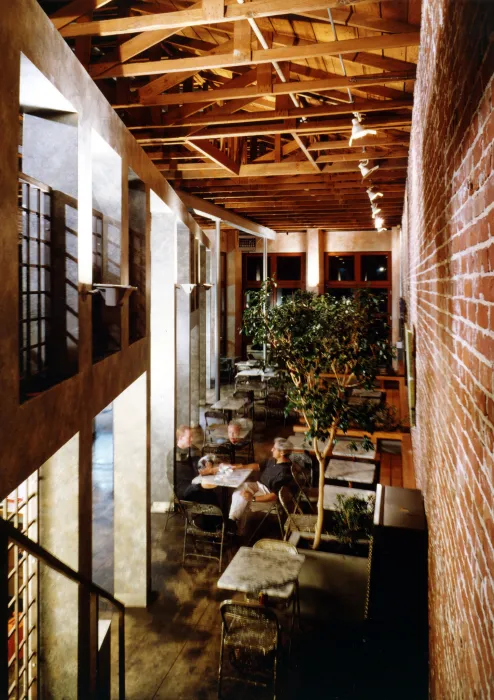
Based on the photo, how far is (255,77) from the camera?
17.2 feet

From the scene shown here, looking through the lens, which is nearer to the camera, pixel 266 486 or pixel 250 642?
pixel 250 642

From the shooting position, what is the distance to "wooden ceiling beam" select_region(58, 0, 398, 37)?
3.54 m

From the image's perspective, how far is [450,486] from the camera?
2102 millimetres

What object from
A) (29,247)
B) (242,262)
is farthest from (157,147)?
(242,262)

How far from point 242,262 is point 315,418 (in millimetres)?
13878

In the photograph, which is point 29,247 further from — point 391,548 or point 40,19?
point 391,548

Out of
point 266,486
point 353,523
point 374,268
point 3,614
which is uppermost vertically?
point 374,268

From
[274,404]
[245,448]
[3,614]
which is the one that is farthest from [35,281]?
A: [274,404]

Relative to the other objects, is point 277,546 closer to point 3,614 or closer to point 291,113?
point 3,614

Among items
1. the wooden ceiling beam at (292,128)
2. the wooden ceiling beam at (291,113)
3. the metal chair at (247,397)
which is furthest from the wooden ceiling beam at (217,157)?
the metal chair at (247,397)

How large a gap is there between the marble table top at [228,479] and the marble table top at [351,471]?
101cm

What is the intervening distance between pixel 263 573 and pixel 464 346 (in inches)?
131

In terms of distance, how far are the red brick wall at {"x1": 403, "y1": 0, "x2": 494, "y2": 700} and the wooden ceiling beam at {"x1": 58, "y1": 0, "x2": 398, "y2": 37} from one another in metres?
1.18

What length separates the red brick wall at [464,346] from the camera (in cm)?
126
